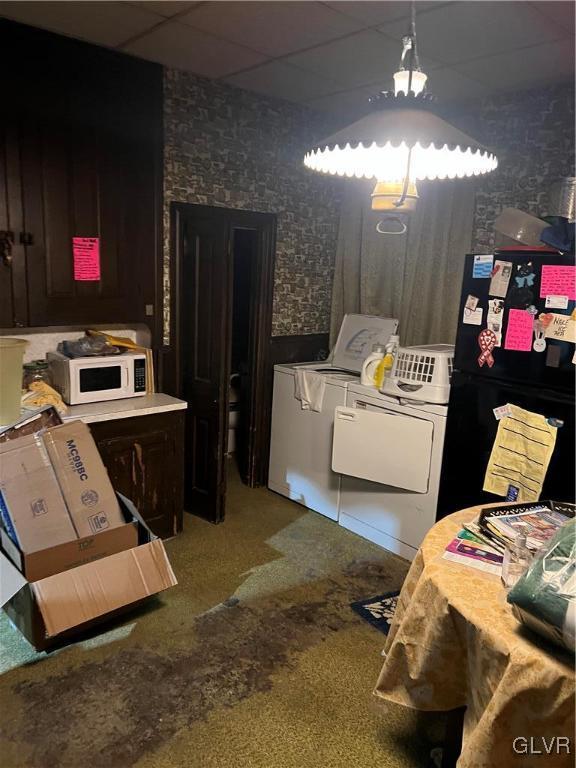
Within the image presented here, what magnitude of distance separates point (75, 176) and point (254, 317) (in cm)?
141

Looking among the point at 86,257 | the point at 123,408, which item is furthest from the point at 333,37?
the point at 123,408

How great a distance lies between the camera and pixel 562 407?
2312mm

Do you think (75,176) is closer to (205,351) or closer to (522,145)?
(205,351)

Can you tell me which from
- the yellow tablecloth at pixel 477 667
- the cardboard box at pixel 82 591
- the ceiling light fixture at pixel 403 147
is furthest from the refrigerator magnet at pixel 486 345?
the cardboard box at pixel 82 591

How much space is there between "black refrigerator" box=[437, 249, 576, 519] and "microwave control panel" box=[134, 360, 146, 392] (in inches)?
63.9

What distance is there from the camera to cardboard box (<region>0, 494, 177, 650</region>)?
214 cm

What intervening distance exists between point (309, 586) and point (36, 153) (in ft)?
8.10

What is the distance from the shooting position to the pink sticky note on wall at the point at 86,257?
289 cm

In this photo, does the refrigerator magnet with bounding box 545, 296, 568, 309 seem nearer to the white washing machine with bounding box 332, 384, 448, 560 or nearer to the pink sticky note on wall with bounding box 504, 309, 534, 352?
the pink sticky note on wall with bounding box 504, 309, 534, 352

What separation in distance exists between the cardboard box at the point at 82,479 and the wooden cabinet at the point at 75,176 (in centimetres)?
68

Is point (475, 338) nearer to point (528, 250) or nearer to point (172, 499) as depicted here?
point (528, 250)

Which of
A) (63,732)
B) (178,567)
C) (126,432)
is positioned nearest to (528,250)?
(126,432)

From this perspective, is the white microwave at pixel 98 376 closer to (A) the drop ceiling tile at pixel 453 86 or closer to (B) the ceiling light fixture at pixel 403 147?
(B) the ceiling light fixture at pixel 403 147

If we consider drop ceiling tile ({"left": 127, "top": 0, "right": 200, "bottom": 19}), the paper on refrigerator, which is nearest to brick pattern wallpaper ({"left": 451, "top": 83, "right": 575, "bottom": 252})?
the paper on refrigerator
